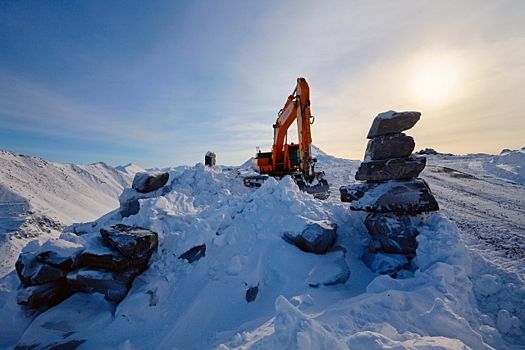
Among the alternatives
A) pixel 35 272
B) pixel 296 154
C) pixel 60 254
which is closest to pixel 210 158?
pixel 296 154

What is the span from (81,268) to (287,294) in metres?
3.78

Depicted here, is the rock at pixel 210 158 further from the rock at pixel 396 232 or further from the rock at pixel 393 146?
the rock at pixel 396 232

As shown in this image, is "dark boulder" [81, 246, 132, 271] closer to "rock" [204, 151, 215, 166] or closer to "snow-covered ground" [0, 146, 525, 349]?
"snow-covered ground" [0, 146, 525, 349]

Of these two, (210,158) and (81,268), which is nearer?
(81,268)

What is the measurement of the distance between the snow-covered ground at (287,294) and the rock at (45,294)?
206 mm

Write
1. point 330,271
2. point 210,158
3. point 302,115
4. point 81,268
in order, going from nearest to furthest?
point 330,271, point 81,268, point 302,115, point 210,158

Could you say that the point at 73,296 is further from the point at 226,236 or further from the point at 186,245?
the point at 226,236

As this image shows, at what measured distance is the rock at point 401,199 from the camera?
4379mm

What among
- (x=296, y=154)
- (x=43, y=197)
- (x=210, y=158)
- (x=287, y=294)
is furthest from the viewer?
(x=210, y=158)

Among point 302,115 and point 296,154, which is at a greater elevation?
point 302,115

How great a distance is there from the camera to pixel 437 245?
381 cm

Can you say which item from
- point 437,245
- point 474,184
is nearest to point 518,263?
point 437,245

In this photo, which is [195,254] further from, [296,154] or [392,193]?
[296,154]

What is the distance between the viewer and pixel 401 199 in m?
4.45
